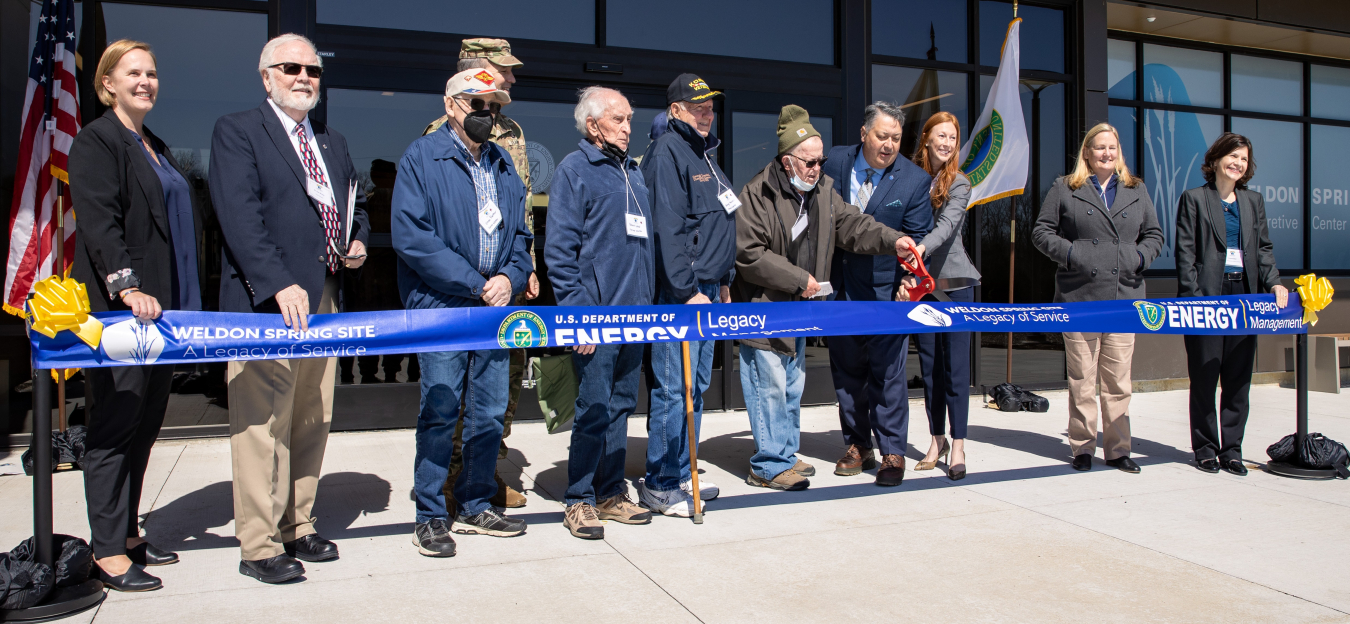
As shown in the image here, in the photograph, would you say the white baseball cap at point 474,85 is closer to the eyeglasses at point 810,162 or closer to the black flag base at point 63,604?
the eyeglasses at point 810,162

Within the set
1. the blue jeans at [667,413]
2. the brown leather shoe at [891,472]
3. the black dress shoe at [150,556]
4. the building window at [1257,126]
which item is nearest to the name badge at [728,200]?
the blue jeans at [667,413]

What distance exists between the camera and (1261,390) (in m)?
8.67

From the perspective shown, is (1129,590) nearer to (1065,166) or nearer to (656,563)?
(656,563)

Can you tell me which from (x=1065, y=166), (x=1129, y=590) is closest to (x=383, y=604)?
(x=1129, y=590)

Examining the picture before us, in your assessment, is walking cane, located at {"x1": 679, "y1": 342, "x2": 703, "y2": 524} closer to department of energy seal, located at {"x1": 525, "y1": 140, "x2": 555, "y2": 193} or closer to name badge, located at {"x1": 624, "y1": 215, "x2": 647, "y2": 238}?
name badge, located at {"x1": 624, "y1": 215, "x2": 647, "y2": 238}

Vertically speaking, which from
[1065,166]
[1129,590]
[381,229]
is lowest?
[1129,590]

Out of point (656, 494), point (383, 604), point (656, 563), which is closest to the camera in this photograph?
point (383, 604)

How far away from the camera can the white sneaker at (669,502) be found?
4066mm

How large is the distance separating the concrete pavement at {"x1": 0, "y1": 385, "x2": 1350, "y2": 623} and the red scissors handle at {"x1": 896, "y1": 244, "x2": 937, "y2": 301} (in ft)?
3.33

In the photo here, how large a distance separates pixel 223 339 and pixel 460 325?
81 centimetres

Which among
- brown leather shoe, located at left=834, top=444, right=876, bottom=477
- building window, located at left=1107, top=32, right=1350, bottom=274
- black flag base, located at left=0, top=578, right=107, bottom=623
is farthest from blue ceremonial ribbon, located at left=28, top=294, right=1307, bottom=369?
building window, located at left=1107, top=32, right=1350, bottom=274

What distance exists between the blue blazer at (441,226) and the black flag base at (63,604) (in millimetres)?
1426

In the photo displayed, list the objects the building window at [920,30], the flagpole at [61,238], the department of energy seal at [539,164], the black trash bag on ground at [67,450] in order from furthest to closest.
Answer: the building window at [920,30] → the department of energy seal at [539,164] → the black trash bag on ground at [67,450] → the flagpole at [61,238]

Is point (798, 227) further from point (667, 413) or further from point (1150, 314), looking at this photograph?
point (1150, 314)
